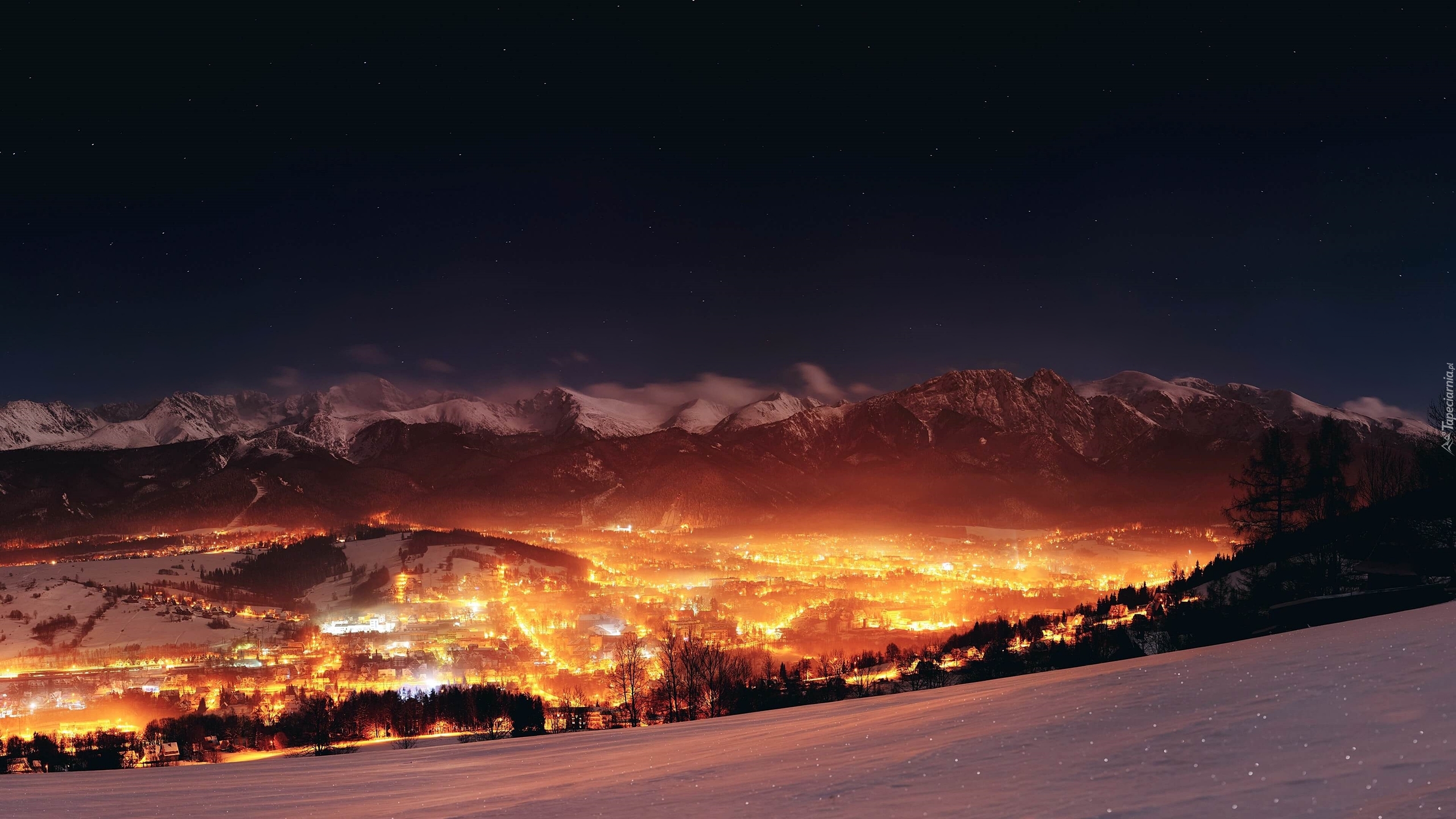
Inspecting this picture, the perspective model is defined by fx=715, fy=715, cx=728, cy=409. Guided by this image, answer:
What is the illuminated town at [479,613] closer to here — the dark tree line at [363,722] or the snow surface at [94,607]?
the snow surface at [94,607]

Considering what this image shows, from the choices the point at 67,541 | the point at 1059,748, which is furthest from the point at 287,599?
the point at 1059,748

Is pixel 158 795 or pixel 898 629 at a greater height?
pixel 158 795

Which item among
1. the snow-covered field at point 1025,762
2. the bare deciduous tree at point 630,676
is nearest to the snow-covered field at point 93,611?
the bare deciduous tree at point 630,676

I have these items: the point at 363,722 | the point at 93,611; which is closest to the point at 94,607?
the point at 93,611

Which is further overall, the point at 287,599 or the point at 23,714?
the point at 287,599

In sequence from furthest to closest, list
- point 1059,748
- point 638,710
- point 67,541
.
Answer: point 67,541 → point 638,710 → point 1059,748

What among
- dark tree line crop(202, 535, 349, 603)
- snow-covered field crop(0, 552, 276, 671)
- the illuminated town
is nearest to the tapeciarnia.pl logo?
the illuminated town

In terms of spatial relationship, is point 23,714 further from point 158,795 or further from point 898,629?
point 898,629

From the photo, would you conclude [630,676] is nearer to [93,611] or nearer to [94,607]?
[93,611]
